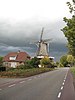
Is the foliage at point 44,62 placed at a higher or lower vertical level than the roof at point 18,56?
lower

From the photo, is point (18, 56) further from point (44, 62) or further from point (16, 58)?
point (44, 62)

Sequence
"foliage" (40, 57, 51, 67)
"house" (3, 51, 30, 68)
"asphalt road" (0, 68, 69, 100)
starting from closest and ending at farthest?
"asphalt road" (0, 68, 69, 100), "foliage" (40, 57, 51, 67), "house" (3, 51, 30, 68)

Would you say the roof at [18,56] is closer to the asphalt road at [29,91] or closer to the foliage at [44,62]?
the foliage at [44,62]

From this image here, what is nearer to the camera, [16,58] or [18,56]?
[16,58]

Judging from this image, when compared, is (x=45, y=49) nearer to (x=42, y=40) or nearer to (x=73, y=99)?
(x=42, y=40)

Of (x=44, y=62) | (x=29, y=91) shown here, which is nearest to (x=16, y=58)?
(x=44, y=62)

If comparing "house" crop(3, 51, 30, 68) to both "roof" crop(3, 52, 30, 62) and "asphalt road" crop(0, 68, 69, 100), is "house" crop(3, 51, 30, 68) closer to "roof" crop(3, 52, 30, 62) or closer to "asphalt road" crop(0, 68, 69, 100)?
"roof" crop(3, 52, 30, 62)

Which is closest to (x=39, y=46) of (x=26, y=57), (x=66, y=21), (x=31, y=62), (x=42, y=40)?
(x=42, y=40)

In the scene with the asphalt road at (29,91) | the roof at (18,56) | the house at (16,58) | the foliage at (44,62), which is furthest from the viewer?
the roof at (18,56)

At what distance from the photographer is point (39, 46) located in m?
125

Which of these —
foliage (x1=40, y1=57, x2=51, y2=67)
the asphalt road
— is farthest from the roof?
the asphalt road

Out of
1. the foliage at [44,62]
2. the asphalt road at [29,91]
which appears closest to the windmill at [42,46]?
the foliage at [44,62]

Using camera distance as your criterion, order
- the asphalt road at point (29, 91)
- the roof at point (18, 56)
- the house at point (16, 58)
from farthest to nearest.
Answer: the roof at point (18, 56) < the house at point (16, 58) < the asphalt road at point (29, 91)

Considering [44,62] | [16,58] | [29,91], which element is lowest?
[29,91]
